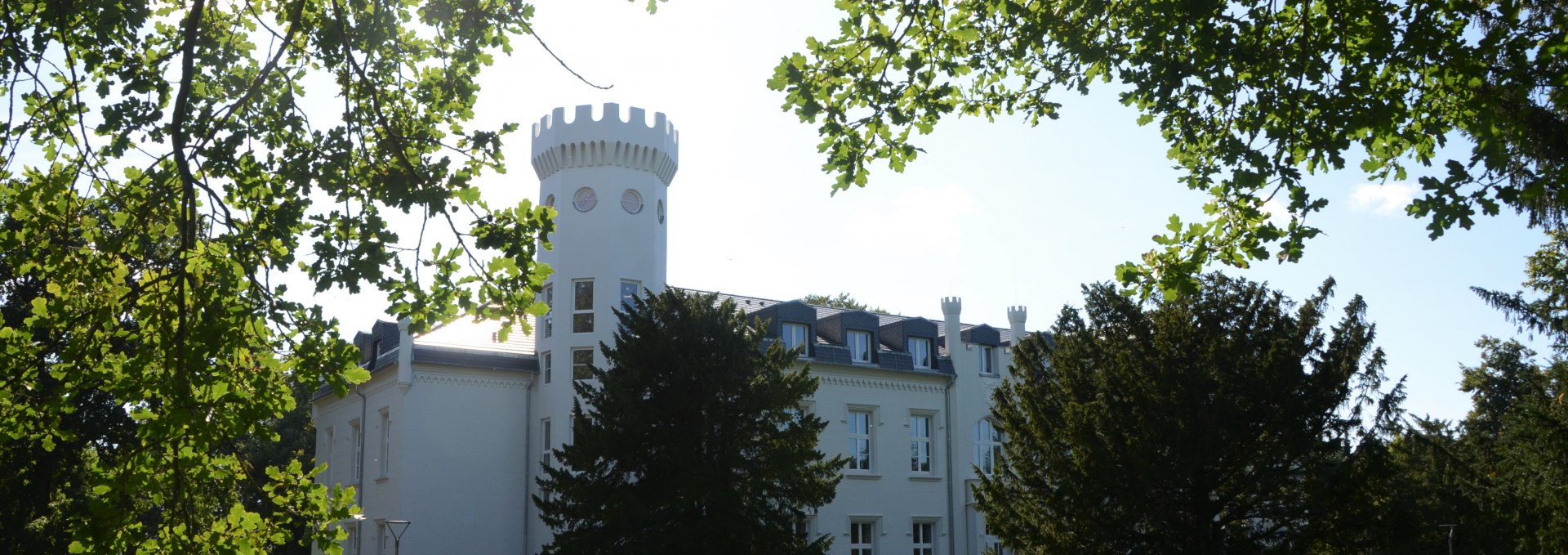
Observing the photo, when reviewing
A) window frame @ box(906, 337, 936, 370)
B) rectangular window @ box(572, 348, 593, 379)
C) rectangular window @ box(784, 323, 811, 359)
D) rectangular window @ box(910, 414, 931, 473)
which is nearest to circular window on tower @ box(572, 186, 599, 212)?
rectangular window @ box(572, 348, 593, 379)

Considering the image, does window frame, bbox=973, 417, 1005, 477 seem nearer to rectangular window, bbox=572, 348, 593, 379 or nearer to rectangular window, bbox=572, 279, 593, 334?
rectangular window, bbox=572, 348, 593, 379

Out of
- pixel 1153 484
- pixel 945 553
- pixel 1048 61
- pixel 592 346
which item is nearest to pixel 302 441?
pixel 592 346

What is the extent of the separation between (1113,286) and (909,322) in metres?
17.3

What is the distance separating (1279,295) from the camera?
2214 centimetres

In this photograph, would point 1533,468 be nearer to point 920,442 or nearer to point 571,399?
point 920,442

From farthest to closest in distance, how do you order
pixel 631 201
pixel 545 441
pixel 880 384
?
pixel 880 384
pixel 631 201
pixel 545 441

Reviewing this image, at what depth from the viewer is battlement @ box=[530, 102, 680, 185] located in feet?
115

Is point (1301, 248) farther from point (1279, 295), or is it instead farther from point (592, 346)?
point (592, 346)

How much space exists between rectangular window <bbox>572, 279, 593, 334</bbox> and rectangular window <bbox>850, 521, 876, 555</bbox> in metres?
9.63

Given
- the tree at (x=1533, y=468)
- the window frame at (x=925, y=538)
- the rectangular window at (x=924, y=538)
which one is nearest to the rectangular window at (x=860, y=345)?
the window frame at (x=925, y=538)

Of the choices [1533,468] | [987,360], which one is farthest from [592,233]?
[1533,468]

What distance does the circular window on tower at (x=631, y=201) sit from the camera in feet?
115

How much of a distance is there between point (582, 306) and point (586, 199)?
9.70 ft

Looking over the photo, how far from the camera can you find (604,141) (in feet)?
114
